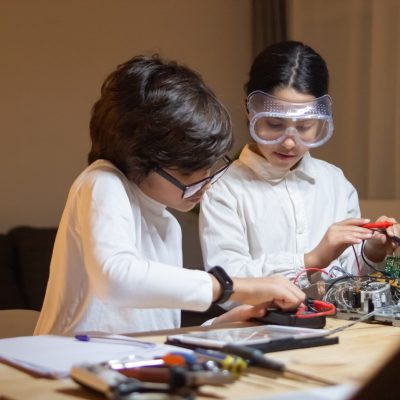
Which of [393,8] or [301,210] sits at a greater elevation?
[393,8]

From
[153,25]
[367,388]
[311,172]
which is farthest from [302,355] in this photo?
[153,25]

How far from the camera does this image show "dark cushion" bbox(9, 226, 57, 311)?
3580 millimetres

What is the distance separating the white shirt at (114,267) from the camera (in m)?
1.36

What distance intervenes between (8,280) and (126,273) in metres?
2.38

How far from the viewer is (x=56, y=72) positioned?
13.0ft

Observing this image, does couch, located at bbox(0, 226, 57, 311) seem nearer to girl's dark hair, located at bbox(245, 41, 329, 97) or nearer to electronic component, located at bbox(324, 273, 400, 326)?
girl's dark hair, located at bbox(245, 41, 329, 97)

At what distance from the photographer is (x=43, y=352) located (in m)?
1.19

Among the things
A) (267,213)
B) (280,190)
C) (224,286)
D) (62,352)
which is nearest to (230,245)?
(267,213)

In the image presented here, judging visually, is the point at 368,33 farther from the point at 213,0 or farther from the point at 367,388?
the point at 367,388

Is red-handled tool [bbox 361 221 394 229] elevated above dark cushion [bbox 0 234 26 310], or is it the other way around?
red-handled tool [bbox 361 221 394 229]

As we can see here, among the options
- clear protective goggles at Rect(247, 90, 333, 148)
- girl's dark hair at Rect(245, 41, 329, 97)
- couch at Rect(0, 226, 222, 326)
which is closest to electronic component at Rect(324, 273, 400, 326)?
clear protective goggles at Rect(247, 90, 333, 148)

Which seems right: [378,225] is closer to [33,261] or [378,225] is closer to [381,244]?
[381,244]

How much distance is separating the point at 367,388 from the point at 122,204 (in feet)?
3.26

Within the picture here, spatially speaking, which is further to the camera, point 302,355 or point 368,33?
point 368,33
